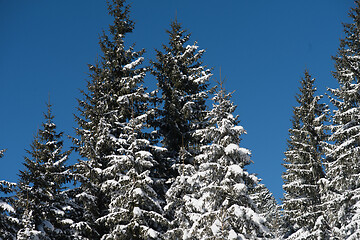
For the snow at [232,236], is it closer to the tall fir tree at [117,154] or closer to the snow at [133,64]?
the tall fir tree at [117,154]

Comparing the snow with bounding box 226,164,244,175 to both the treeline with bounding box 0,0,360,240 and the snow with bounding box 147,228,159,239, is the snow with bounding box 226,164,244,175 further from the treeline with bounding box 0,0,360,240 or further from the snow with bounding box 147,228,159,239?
the snow with bounding box 147,228,159,239

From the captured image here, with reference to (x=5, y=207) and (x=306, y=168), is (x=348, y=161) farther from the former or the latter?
(x=5, y=207)

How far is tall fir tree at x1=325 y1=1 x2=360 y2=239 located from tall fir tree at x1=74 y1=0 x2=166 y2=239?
10.5 m

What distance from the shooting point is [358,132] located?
21.6 meters

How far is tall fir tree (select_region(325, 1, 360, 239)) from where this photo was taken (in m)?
20.5

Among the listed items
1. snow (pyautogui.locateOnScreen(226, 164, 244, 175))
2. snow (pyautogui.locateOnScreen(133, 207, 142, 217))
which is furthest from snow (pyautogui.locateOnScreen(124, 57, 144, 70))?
snow (pyautogui.locateOnScreen(226, 164, 244, 175))

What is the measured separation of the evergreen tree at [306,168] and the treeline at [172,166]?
0.08 meters

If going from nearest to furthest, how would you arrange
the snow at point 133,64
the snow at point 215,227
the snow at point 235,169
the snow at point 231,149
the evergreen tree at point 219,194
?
the snow at point 215,227 < the evergreen tree at point 219,194 < the snow at point 235,169 < the snow at point 231,149 < the snow at point 133,64

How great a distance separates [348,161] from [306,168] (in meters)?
5.16

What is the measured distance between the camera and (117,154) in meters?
22.4

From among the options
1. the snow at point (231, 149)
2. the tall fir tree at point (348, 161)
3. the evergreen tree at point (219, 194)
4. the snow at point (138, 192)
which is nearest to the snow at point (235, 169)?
the evergreen tree at point (219, 194)

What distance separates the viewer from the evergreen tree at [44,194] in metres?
17.7

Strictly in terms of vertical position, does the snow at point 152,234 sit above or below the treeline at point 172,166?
below

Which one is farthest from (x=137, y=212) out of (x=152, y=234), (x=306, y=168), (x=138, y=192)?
(x=306, y=168)
